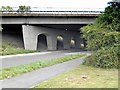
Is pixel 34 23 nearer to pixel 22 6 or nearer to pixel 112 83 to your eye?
pixel 22 6

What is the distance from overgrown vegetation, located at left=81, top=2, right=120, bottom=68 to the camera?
17234mm

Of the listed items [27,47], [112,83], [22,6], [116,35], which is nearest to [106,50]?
[116,35]

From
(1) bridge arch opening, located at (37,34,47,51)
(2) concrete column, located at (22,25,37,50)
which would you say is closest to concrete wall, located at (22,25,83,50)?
(2) concrete column, located at (22,25,37,50)

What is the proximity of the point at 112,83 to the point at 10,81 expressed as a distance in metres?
3.99

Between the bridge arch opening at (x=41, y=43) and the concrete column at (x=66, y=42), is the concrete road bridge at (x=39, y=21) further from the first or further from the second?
the concrete column at (x=66, y=42)

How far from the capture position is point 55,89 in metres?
10.4

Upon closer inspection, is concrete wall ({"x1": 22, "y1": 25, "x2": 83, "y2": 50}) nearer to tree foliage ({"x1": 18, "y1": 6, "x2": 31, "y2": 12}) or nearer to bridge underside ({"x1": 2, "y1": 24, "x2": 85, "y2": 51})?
bridge underside ({"x1": 2, "y1": 24, "x2": 85, "y2": 51})

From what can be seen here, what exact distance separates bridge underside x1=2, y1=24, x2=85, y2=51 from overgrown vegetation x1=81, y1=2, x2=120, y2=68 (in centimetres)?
2209

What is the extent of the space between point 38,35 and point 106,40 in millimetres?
28970

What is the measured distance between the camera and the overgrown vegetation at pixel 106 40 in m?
17.2

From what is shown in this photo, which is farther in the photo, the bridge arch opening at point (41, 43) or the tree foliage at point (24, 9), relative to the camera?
the bridge arch opening at point (41, 43)

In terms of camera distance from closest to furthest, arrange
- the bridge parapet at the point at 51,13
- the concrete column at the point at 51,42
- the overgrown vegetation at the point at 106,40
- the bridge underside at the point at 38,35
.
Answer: the overgrown vegetation at the point at 106,40 < the bridge underside at the point at 38,35 < the bridge parapet at the point at 51,13 < the concrete column at the point at 51,42

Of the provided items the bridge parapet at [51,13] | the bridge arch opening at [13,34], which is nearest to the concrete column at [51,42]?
the bridge arch opening at [13,34]

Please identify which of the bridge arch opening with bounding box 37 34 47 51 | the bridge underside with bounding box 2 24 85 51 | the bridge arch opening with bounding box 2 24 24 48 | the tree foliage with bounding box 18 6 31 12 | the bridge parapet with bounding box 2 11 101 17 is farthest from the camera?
the bridge arch opening with bounding box 37 34 47 51
